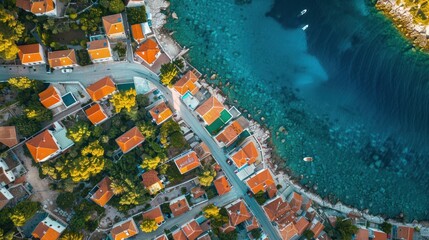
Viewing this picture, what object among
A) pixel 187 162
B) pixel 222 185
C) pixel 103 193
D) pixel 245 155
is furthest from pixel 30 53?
pixel 245 155

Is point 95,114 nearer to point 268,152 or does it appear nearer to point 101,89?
point 101,89

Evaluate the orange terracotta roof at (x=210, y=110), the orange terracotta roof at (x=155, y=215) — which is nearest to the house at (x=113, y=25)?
the orange terracotta roof at (x=210, y=110)

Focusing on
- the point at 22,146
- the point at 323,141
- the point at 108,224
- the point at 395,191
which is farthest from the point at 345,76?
the point at 22,146

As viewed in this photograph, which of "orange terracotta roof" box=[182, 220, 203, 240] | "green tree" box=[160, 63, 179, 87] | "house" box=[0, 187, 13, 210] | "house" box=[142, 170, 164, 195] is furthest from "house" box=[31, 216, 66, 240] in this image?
"green tree" box=[160, 63, 179, 87]

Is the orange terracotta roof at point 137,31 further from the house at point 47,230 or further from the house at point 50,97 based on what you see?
the house at point 47,230

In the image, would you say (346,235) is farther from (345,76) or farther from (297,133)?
(345,76)

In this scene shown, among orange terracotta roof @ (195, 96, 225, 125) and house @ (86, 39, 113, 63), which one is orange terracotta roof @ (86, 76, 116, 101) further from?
orange terracotta roof @ (195, 96, 225, 125)
